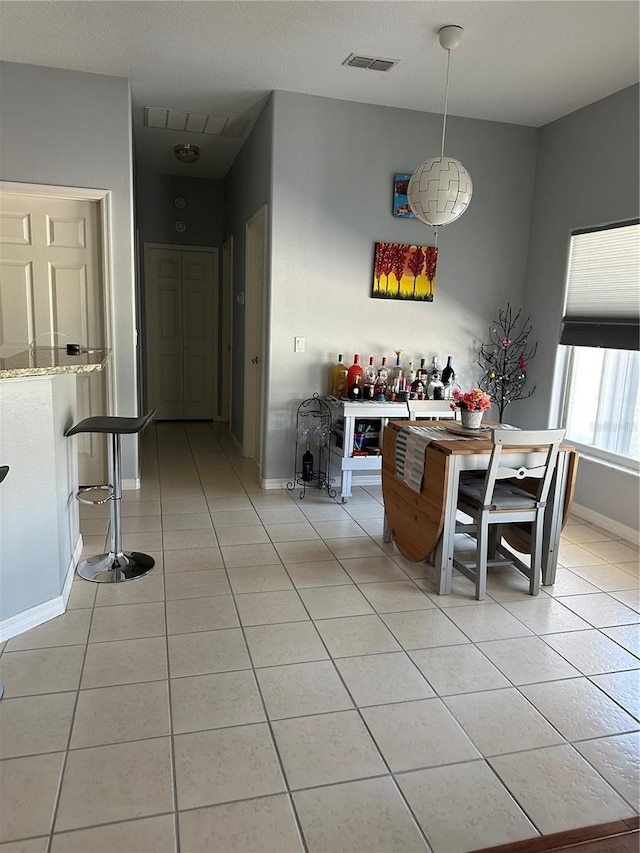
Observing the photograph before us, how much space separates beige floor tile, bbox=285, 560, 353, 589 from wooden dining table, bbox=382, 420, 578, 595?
0.37 m

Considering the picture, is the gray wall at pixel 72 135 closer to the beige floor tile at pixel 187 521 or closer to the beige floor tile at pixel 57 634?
the beige floor tile at pixel 187 521

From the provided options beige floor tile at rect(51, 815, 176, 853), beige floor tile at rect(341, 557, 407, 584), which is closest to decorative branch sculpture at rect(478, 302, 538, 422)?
beige floor tile at rect(341, 557, 407, 584)

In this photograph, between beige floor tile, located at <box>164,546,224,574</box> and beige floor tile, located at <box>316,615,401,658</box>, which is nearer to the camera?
beige floor tile, located at <box>316,615,401,658</box>

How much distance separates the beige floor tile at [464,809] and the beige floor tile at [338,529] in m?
1.92

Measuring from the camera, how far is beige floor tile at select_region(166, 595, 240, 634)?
8.61 ft

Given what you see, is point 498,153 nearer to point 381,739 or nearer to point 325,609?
point 325,609

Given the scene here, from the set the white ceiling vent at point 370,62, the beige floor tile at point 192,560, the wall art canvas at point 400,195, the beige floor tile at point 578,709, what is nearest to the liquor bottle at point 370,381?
the wall art canvas at point 400,195

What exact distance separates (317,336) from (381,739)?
3.06 metres

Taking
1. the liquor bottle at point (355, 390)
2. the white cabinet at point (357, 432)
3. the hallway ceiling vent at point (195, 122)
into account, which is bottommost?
the white cabinet at point (357, 432)

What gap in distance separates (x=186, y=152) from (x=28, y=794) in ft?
17.3

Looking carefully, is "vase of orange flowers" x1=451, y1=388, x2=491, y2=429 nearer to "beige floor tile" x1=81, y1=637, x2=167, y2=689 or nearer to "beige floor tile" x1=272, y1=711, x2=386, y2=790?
"beige floor tile" x1=272, y1=711, x2=386, y2=790

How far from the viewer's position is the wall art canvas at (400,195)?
449 centimetres

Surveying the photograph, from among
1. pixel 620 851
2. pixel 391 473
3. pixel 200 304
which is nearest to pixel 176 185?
pixel 200 304

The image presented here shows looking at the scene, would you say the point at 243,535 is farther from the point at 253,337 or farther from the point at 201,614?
the point at 253,337
